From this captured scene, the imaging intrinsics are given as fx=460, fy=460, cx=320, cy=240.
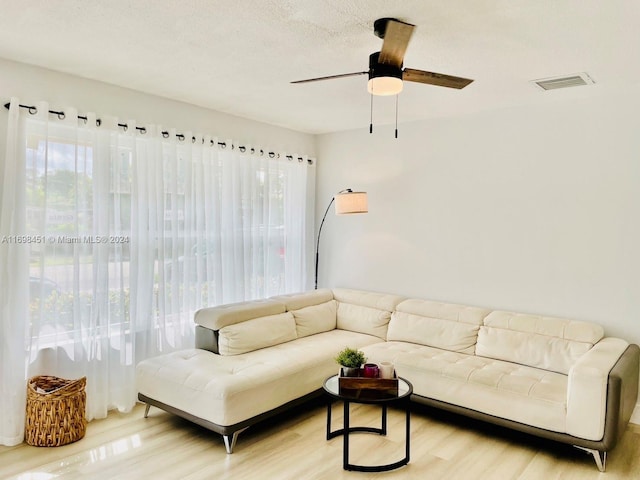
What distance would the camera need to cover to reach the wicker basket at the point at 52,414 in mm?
3018

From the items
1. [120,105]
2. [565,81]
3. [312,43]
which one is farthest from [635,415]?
[120,105]

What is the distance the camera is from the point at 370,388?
2881 millimetres

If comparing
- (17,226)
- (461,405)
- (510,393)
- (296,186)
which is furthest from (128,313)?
(510,393)

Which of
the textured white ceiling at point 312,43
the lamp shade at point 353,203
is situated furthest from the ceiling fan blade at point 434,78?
the lamp shade at point 353,203

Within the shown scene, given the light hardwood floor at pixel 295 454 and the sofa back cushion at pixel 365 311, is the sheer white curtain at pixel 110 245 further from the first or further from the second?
the sofa back cushion at pixel 365 311

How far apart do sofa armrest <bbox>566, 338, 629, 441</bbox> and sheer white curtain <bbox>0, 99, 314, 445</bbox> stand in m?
2.92

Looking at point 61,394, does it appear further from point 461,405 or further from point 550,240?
point 550,240

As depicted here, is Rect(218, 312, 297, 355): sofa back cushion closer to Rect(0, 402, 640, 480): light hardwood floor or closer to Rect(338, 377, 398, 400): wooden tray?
Rect(0, 402, 640, 480): light hardwood floor

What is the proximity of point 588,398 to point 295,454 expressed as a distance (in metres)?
1.87

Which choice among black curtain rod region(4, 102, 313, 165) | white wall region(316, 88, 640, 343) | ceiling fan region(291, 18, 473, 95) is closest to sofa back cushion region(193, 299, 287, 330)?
white wall region(316, 88, 640, 343)

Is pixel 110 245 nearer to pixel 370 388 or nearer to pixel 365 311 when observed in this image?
pixel 370 388

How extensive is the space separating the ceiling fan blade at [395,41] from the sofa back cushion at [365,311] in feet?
8.67

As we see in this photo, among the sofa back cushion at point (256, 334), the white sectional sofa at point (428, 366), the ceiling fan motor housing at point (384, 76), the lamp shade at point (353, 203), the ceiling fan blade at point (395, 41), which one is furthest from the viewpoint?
the lamp shade at point (353, 203)

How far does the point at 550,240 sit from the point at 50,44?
12.8 feet
